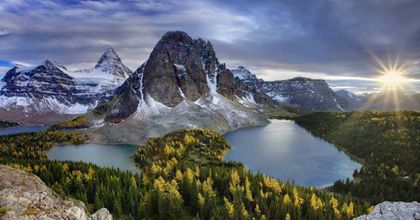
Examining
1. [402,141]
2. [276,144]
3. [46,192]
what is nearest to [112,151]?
[276,144]

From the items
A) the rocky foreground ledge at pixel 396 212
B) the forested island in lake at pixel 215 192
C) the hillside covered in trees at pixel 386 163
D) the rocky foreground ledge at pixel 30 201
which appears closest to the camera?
the rocky foreground ledge at pixel 30 201

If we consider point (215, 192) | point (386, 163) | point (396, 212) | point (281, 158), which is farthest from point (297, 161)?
point (396, 212)

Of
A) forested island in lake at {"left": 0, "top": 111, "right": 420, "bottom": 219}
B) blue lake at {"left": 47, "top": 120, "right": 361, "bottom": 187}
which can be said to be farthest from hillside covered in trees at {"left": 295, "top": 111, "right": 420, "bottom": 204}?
blue lake at {"left": 47, "top": 120, "right": 361, "bottom": 187}

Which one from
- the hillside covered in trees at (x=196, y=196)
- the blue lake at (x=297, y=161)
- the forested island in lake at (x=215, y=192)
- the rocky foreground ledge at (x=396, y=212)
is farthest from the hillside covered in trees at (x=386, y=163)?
the rocky foreground ledge at (x=396, y=212)

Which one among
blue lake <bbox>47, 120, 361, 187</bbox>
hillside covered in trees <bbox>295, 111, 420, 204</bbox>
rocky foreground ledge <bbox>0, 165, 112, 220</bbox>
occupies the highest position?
rocky foreground ledge <bbox>0, 165, 112, 220</bbox>

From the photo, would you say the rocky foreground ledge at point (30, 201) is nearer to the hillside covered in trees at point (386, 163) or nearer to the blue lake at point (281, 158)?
the hillside covered in trees at point (386, 163)

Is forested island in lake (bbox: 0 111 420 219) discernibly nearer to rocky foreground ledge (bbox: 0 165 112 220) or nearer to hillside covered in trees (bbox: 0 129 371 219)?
hillside covered in trees (bbox: 0 129 371 219)

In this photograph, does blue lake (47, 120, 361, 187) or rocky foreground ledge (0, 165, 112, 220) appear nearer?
rocky foreground ledge (0, 165, 112, 220)

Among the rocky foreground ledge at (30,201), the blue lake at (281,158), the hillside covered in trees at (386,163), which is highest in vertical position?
the rocky foreground ledge at (30,201)
